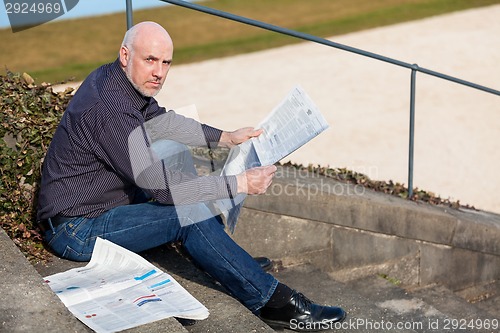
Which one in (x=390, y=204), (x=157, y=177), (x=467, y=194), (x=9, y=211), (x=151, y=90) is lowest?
(x=467, y=194)

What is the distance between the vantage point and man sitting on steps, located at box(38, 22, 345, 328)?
3703 millimetres

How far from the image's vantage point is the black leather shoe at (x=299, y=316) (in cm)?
392

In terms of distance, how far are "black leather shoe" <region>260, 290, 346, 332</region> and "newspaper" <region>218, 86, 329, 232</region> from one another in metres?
0.38

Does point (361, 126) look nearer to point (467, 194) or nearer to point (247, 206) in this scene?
point (467, 194)

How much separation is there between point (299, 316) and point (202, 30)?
8.04 meters

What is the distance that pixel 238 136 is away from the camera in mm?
4273

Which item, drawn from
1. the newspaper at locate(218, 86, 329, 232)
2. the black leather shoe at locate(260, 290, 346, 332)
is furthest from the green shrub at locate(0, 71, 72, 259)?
the black leather shoe at locate(260, 290, 346, 332)

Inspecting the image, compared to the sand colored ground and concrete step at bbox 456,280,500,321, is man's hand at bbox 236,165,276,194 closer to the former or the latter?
concrete step at bbox 456,280,500,321

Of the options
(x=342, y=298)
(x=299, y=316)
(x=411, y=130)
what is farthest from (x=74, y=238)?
(x=411, y=130)

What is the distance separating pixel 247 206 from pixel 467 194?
257 centimetres

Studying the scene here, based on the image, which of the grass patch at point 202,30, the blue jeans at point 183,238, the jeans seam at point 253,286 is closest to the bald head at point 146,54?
the blue jeans at point 183,238

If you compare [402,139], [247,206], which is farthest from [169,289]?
[402,139]

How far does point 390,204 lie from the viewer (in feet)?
16.8

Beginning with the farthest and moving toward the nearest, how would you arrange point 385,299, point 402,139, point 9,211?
point 402,139
point 385,299
point 9,211
